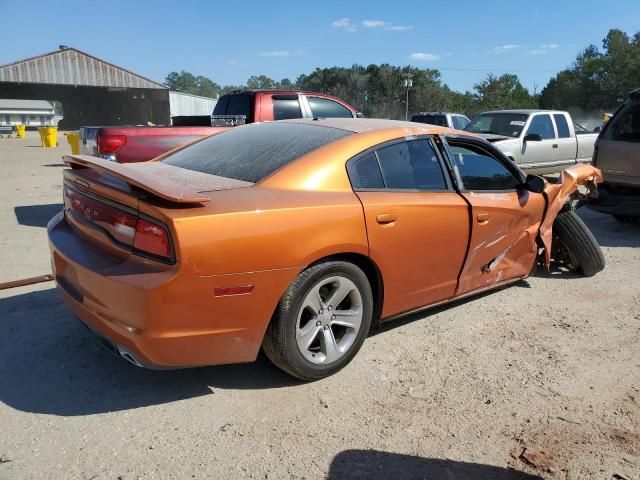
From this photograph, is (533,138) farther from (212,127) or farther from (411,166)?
(411,166)

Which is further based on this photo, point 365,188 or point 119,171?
point 365,188

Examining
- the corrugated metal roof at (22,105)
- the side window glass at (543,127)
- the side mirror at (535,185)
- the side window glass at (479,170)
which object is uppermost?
the corrugated metal roof at (22,105)

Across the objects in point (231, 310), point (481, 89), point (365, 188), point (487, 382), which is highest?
point (481, 89)

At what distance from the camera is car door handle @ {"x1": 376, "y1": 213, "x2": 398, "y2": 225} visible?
3.19 metres

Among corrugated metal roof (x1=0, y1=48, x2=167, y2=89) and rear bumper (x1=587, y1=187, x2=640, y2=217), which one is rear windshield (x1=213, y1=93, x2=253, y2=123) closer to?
rear bumper (x1=587, y1=187, x2=640, y2=217)

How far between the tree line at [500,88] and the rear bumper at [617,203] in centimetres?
3928

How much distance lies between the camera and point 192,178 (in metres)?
3.14

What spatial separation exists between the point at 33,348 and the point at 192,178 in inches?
62.6

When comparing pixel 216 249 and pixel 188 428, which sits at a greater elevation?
pixel 216 249

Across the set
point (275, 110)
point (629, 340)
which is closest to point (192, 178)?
point (629, 340)

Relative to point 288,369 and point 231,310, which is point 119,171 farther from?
point 288,369

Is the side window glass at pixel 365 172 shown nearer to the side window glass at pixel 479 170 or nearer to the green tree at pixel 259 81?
the side window glass at pixel 479 170

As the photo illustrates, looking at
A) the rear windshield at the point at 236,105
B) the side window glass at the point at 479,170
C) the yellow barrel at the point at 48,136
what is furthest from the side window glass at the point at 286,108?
the yellow barrel at the point at 48,136

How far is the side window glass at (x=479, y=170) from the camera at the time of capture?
3961mm
